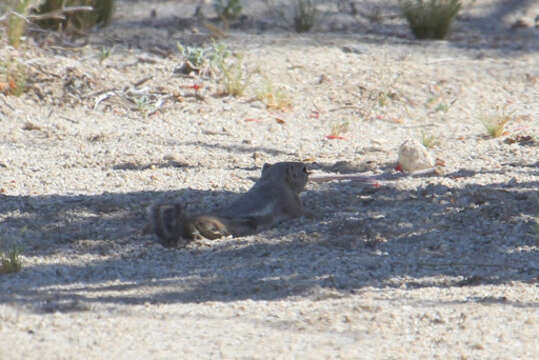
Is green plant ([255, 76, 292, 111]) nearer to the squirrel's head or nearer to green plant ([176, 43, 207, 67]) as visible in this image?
green plant ([176, 43, 207, 67])

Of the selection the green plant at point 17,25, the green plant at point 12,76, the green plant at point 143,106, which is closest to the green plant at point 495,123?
the green plant at point 143,106

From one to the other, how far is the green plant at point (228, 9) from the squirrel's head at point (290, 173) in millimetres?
4343

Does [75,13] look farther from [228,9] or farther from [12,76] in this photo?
[228,9]

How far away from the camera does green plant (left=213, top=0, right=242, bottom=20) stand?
8.88 metres

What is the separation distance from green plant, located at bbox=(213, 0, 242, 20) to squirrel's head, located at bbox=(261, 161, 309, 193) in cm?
434

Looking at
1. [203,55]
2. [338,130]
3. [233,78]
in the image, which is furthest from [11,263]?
[203,55]

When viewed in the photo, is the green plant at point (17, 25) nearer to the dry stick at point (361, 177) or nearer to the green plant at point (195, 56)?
the green plant at point (195, 56)

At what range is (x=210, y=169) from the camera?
5543 mm

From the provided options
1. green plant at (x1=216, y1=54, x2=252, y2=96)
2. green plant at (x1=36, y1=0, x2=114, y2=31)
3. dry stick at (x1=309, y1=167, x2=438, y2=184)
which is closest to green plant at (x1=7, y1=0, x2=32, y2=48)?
green plant at (x1=36, y1=0, x2=114, y2=31)

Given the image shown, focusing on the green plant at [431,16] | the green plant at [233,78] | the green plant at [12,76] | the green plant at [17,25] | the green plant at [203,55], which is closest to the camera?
the green plant at [12,76]

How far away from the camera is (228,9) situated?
8961mm

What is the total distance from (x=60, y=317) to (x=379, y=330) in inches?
46.0

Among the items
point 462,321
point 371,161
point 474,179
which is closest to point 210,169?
point 371,161

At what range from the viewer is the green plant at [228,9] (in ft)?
29.1
